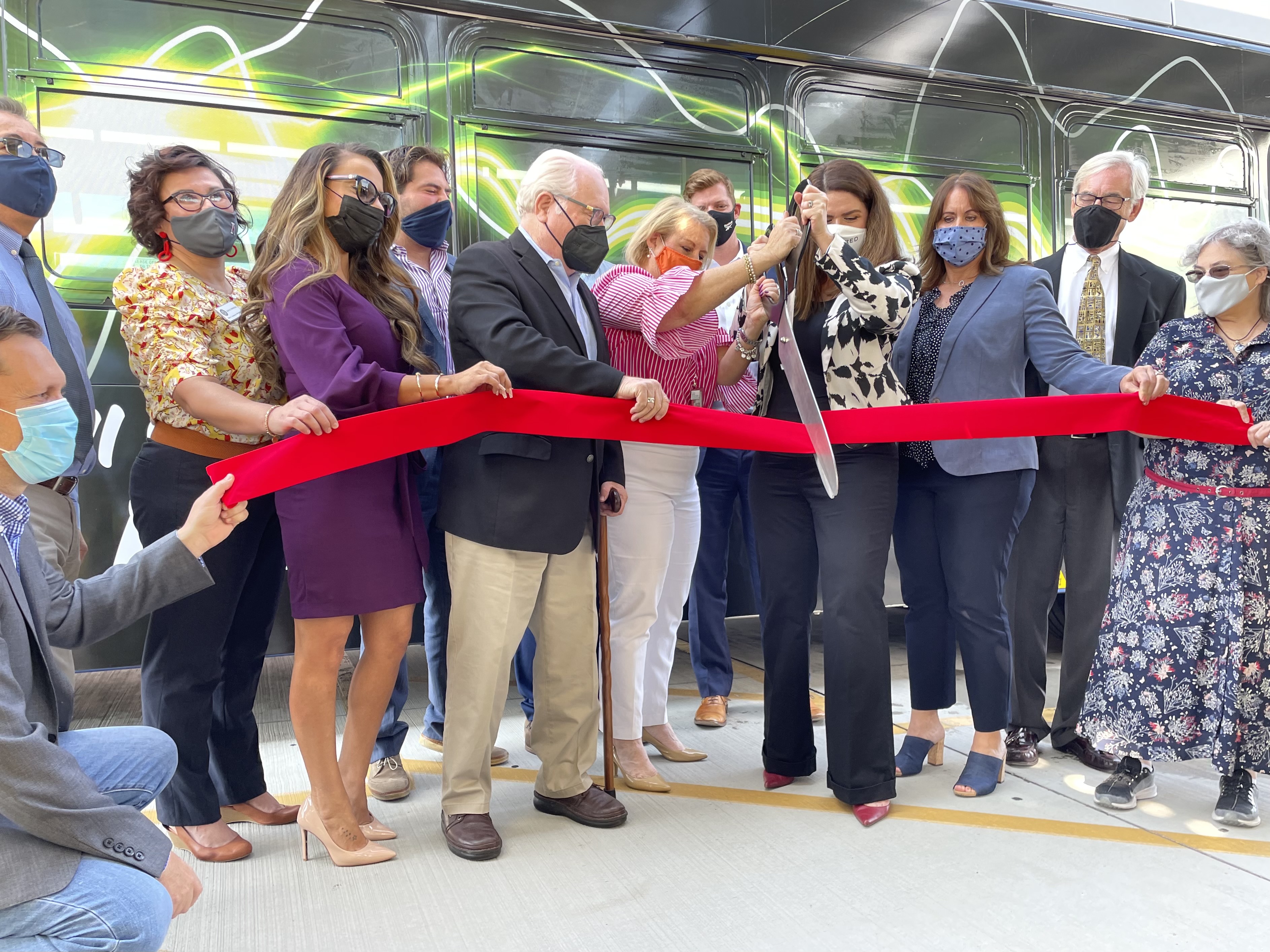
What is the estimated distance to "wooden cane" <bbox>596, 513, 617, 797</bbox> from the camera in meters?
2.96

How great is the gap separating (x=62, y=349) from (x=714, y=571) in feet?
7.70

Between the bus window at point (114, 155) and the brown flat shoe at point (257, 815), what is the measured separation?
1742mm

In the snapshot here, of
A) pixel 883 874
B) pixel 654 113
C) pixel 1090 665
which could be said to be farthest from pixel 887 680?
pixel 654 113

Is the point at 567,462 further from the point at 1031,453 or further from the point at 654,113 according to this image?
the point at 654,113

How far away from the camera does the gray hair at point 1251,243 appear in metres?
2.89

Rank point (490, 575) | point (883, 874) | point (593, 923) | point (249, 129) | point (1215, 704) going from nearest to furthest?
point (593, 923) < point (883, 874) < point (490, 575) < point (1215, 704) < point (249, 129)

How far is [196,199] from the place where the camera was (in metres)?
2.66

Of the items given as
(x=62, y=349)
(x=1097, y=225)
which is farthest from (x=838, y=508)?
(x=62, y=349)

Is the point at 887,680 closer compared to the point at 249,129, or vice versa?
the point at 887,680

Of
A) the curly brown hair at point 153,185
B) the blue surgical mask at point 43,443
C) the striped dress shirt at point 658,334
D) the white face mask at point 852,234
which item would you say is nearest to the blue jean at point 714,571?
the striped dress shirt at point 658,334

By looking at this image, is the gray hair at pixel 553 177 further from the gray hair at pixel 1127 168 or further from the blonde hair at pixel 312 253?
the gray hair at pixel 1127 168

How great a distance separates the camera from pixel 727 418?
2.96 meters

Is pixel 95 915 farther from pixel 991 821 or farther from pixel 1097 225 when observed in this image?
pixel 1097 225

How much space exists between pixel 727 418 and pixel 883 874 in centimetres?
130
